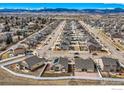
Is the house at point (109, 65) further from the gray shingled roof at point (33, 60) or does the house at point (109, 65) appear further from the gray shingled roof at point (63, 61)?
the gray shingled roof at point (33, 60)

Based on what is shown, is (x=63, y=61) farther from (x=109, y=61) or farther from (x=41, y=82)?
(x=109, y=61)

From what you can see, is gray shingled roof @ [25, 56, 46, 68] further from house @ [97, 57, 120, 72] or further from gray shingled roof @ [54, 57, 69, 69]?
house @ [97, 57, 120, 72]

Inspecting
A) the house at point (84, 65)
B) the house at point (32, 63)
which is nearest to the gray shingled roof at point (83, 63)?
the house at point (84, 65)
